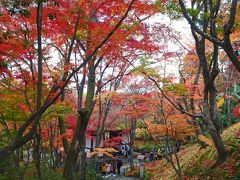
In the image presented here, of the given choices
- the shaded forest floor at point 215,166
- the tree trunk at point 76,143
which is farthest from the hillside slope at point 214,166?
the tree trunk at point 76,143

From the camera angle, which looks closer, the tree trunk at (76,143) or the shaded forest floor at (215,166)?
the shaded forest floor at (215,166)

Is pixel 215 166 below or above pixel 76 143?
below

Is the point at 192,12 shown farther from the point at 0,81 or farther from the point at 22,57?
the point at 0,81

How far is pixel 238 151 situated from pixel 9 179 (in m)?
9.55

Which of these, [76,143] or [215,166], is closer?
[215,166]

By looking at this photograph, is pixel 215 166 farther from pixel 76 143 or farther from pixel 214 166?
pixel 76 143

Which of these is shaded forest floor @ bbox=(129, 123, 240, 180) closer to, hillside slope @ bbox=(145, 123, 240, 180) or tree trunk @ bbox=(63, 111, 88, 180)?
hillside slope @ bbox=(145, 123, 240, 180)

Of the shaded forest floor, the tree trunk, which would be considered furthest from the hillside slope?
the tree trunk

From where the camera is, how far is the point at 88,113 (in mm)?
10766

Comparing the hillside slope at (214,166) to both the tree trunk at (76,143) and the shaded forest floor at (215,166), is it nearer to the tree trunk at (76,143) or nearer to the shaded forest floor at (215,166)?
the shaded forest floor at (215,166)

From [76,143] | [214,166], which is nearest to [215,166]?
[214,166]

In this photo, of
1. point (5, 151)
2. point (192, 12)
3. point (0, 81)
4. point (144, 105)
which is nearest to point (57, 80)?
point (0, 81)

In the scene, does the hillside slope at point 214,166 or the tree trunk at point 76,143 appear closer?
the hillside slope at point 214,166

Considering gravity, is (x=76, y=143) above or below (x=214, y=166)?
above
